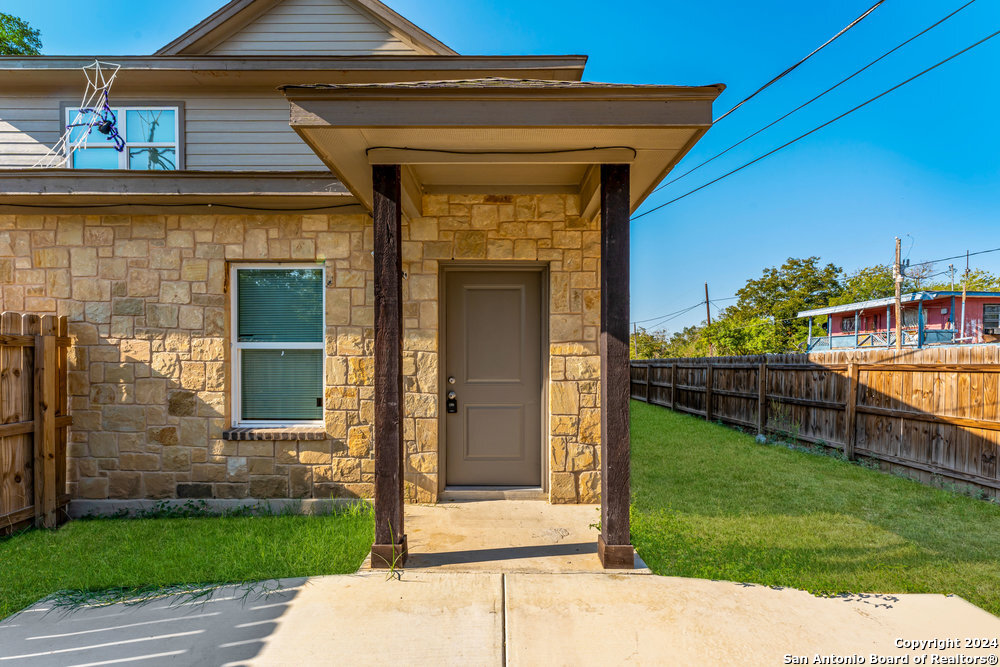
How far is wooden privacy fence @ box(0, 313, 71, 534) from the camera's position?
4.29 meters

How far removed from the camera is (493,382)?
510 centimetres

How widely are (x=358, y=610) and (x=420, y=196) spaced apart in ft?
11.0

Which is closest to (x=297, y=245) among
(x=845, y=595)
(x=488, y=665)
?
(x=488, y=665)

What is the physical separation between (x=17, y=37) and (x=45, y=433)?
13.5 metres

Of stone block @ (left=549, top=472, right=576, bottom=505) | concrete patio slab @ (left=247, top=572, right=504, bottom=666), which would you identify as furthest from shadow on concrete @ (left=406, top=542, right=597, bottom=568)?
stone block @ (left=549, top=472, right=576, bottom=505)

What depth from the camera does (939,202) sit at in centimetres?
3541

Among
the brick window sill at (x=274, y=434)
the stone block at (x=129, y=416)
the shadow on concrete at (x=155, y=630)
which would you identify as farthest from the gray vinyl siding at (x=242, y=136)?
the shadow on concrete at (x=155, y=630)

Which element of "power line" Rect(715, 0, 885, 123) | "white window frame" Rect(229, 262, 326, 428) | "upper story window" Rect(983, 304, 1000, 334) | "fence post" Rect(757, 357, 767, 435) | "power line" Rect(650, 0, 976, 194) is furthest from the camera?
"upper story window" Rect(983, 304, 1000, 334)

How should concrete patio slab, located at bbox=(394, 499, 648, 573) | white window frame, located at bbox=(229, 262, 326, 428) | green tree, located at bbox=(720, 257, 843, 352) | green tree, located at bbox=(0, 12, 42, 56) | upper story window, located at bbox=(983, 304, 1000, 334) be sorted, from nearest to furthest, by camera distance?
concrete patio slab, located at bbox=(394, 499, 648, 573) < white window frame, located at bbox=(229, 262, 326, 428) < green tree, located at bbox=(0, 12, 42, 56) < upper story window, located at bbox=(983, 304, 1000, 334) < green tree, located at bbox=(720, 257, 843, 352)

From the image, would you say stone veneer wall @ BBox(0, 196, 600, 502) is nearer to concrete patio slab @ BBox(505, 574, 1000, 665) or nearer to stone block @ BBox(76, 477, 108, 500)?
stone block @ BBox(76, 477, 108, 500)

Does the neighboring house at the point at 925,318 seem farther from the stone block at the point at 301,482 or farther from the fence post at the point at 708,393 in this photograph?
the stone block at the point at 301,482

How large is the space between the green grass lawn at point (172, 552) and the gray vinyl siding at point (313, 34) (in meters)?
5.03

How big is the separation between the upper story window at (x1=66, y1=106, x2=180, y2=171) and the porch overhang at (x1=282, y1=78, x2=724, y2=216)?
11.1 ft

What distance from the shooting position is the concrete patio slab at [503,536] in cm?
356
